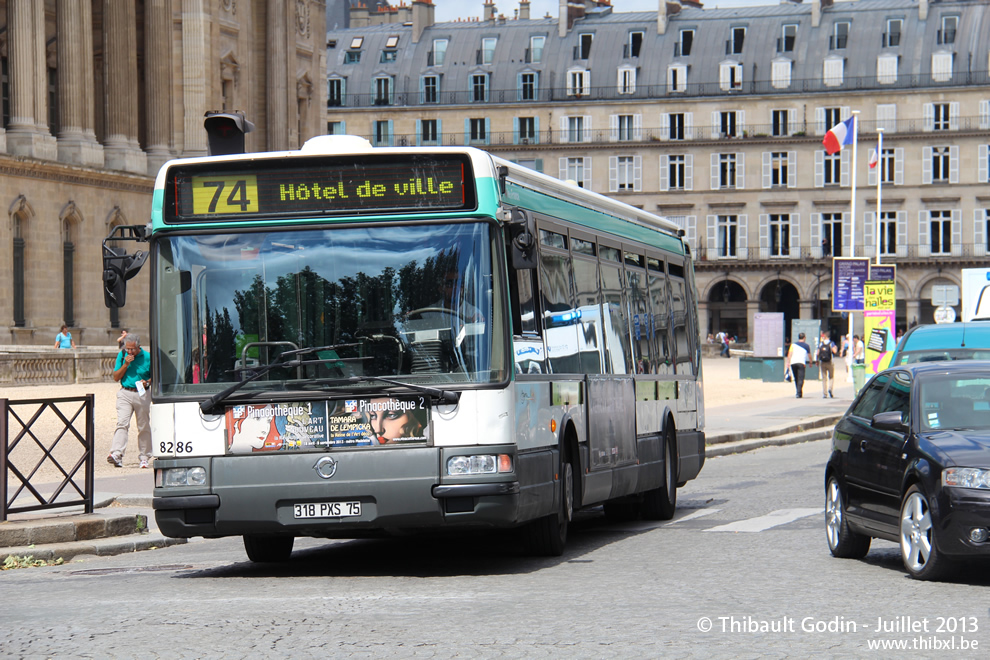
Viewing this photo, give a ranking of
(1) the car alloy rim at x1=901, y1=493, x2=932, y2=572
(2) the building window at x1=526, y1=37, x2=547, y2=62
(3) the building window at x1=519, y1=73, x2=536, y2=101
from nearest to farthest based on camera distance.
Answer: (1) the car alloy rim at x1=901, y1=493, x2=932, y2=572 < (3) the building window at x1=519, y1=73, x2=536, y2=101 < (2) the building window at x1=526, y1=37, x2=547, y2=62

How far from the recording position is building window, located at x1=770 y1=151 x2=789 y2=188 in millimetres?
91812

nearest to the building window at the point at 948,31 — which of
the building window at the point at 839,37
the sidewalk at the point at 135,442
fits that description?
the building window at the point at 839,37

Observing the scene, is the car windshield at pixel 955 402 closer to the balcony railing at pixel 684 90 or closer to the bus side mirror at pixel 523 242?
the bus side mirror at pixel 523 242

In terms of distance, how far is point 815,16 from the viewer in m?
93.4

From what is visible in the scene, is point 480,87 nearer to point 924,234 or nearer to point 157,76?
point 924,234

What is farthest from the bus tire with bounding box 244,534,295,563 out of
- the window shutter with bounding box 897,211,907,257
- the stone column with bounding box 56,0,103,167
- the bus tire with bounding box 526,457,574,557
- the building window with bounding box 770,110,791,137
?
the building window with bounding box 770,110,791,137

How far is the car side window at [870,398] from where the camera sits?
11.6 metres

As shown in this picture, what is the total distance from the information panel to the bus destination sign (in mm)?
24695

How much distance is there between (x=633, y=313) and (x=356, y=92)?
8744 centimetres

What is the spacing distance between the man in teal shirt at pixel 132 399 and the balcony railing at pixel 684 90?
75.5 metres

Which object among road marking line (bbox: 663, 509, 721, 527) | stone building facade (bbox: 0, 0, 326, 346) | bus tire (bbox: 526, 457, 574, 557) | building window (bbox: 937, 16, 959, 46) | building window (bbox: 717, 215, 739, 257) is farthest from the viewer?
building window (bbox: 717, 215, 739, 257)

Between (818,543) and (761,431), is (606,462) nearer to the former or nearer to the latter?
(818,543)

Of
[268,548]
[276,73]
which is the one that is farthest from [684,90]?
[268,548]

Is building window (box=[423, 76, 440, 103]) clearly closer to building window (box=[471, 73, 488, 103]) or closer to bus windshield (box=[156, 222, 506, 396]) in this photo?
building window (box=[471, 73, 488, 103])
